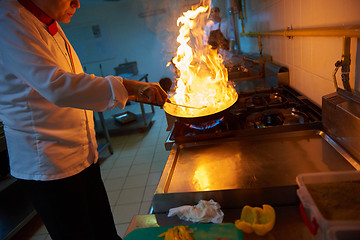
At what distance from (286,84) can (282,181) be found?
1.33m

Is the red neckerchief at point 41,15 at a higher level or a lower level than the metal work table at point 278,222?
higher

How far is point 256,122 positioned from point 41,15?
4.27 ft

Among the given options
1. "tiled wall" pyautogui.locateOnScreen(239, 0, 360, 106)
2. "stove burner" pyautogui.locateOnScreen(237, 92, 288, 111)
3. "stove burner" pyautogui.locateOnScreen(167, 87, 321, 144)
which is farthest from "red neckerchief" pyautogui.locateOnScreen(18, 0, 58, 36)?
"tiled wall" pyautogui.locateOnScreen(239, 0, 360, 106)

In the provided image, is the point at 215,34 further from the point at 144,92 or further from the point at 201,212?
the point at 201,212

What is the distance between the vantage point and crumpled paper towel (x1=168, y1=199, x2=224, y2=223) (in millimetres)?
853

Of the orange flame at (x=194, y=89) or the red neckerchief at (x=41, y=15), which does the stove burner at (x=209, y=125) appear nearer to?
the orange flame at (x=194, y=89)

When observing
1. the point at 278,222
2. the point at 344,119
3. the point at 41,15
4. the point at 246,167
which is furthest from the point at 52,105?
the point at 344,119

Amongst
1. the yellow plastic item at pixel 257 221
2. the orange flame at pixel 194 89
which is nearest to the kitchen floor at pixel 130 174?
the orange flame at pixel 194 89

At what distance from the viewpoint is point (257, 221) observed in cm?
79

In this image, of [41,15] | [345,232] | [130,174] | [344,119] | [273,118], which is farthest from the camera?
[130,174]

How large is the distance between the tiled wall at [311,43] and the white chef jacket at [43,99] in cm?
106

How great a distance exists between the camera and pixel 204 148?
4.40ft

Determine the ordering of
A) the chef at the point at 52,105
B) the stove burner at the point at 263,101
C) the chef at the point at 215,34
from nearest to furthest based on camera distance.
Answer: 1. the chef at the point at 52,105
2. the stove burner at the point at 263,101
3. the chef at the point at 215,34

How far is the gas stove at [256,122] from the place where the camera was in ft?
4.42
